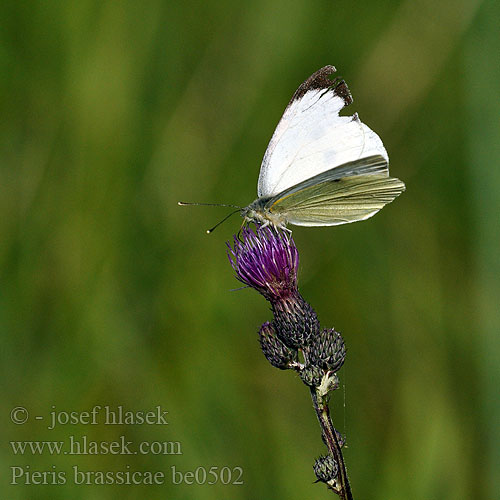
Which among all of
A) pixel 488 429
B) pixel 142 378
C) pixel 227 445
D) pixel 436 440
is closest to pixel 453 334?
pixel 436 440

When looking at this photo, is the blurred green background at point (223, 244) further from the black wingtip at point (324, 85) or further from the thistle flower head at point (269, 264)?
the thistle flower head at point (269, 264)

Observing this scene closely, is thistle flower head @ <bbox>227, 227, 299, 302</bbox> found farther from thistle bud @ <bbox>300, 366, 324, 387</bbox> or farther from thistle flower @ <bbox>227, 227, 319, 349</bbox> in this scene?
thistle bud @ <bbox>300, 366, 324, 387</bbox>

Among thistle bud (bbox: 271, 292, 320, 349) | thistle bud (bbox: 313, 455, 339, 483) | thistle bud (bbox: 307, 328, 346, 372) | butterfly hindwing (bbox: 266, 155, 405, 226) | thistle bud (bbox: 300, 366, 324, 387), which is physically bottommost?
thistle bud (bbox: 313, 455, 339, 483)

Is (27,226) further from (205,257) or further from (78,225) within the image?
(205,257)

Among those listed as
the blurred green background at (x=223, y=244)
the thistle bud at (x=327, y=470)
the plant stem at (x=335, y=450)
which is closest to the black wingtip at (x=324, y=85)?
the blurred green background at (x=223, y=244)

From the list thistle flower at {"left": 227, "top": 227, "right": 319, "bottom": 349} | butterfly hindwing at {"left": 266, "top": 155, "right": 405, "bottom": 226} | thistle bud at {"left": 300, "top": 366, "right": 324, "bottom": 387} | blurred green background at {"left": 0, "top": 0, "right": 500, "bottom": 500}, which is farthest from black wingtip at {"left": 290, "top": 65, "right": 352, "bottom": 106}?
thistle bud at {"left": 300, "top": 366, "right": 324, "bottom": 387}
